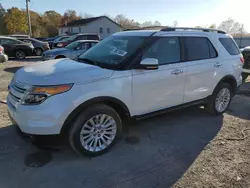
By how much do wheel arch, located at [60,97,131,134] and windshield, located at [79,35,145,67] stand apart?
0.56 m

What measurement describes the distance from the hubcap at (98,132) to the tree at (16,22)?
52150mm

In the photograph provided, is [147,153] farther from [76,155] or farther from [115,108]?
[76,155]

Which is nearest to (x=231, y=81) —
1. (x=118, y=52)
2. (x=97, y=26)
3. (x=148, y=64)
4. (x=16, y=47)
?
(x=148, y=64)

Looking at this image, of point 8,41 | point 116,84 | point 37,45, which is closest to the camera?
point 116,84

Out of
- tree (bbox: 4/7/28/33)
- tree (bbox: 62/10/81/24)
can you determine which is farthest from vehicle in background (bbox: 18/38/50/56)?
tree (bbox: 62/10/81/24)

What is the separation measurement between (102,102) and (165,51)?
57.6 inches

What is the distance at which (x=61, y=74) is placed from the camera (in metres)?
3.05

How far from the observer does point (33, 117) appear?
2865mm

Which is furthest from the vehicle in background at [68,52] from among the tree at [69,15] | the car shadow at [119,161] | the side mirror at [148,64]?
the tree at [69,15]

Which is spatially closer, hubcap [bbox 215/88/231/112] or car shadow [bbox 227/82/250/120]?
hubcap [bbox 215/88/231/112]

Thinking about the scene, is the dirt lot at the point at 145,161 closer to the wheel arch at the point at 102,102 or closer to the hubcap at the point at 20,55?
the wheel arch at the point at 102,102

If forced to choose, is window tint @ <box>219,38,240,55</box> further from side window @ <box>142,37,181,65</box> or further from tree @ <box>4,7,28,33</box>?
tree @ <box>4,7,28,33</box>

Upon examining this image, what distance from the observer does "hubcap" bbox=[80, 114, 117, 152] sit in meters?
3.23

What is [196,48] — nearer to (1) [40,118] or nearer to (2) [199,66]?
(2) [199,66]
